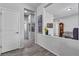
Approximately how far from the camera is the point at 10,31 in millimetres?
4070

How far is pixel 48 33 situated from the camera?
13.8 ft

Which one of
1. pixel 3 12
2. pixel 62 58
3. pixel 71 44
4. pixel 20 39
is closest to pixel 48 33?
pixel 20 39

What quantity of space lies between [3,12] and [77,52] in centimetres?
319

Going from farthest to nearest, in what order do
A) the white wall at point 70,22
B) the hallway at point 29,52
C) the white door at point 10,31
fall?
the white door at point 10,31 < the hallway at point 29,52 < the white wall at point 70,22

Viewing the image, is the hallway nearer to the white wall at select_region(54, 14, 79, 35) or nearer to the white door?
the white door

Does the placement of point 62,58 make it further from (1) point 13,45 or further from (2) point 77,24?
(1) point 13,45

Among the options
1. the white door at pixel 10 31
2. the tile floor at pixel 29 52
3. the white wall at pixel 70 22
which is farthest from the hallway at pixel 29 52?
the white wall at pixel 70 22

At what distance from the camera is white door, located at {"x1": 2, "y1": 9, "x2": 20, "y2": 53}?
3.82m

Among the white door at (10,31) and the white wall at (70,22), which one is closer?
the white wall at (70,22)

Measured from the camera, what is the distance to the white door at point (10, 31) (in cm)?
382

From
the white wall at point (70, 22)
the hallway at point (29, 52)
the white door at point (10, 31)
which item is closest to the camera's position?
the white wall at point (70, 22)

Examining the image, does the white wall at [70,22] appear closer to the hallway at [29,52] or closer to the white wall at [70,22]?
the white wall at [70,22]

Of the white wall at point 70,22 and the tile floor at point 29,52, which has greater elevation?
the white wall at point 70,22

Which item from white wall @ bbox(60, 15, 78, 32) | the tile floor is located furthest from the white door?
white wall @ bbox(60, 15, 78, 32)
